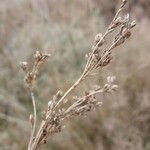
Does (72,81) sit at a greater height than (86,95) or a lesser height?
greater

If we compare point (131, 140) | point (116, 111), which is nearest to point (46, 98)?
point (116, 111)

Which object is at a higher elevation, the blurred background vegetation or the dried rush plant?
the blurred background vegetation

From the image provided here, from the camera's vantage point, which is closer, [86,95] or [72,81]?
[86,95]

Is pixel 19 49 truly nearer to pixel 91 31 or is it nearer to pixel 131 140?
pixel 91 31

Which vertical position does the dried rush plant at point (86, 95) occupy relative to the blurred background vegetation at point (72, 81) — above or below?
below

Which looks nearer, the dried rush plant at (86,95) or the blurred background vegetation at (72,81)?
the dried rush plant at (86,95)

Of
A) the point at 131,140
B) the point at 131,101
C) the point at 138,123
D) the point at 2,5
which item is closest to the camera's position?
the point at 131,140

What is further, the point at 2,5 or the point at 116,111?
the point at 2,5

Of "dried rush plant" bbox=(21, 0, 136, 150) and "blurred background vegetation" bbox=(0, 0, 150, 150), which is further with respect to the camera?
"blurred background vegetation" bbox=(0, 0, 150, 150)
